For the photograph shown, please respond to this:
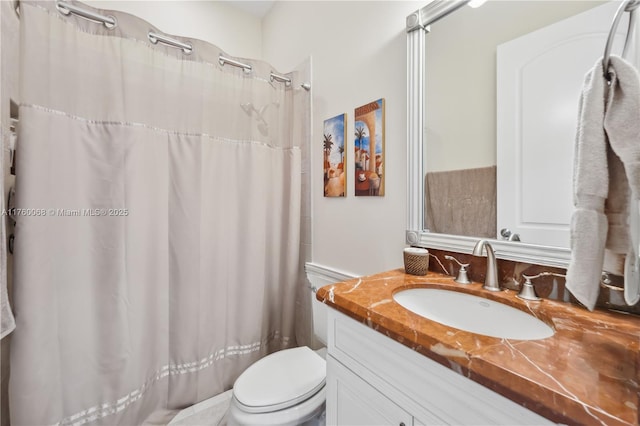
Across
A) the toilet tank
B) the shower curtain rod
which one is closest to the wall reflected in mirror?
the toilet tank

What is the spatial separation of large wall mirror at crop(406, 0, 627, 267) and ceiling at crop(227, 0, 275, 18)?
1.44 meters

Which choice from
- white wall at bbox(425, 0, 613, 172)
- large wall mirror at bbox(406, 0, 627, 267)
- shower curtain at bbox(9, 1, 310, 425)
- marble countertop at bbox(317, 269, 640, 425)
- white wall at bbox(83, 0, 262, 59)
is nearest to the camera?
marble countertop at bbox(317, 269, 640, 425)

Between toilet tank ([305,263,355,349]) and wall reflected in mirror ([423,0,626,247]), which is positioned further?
toilet tank ([305,263,355,349])

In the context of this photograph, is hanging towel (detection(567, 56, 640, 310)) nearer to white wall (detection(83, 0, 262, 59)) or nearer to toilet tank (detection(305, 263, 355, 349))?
toilet tank (detection(305, 263, 355, 349))

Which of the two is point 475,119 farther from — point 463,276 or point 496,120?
point 463,276

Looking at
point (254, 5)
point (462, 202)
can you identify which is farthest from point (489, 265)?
point (254, 5)

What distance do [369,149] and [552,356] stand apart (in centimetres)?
103

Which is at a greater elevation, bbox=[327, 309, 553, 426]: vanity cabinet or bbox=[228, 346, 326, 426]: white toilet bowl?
bbox=[327, 309, 553, 426]: vanity cabinet

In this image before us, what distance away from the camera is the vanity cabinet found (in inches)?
20.1

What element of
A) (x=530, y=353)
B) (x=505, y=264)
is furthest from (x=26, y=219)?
(x=505, y=264)

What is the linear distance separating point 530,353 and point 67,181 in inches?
64.5

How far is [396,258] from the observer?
49.1 inches

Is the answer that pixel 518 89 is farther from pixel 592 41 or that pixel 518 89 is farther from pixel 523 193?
pixel 523 193

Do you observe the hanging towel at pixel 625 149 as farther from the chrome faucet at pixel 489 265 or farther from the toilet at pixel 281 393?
the toilet at pixel 281 393
